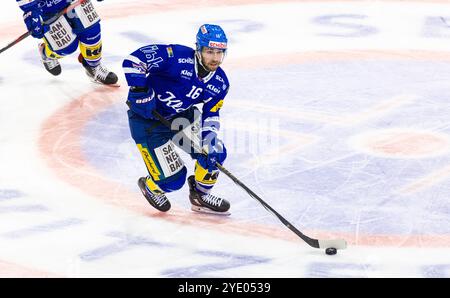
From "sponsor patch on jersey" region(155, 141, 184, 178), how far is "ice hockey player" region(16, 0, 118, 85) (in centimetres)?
284

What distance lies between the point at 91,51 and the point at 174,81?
2.99 m

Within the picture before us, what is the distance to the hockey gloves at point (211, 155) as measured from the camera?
7.00 m

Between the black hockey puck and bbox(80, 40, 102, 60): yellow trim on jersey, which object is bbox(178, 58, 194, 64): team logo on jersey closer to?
the black hockey puck

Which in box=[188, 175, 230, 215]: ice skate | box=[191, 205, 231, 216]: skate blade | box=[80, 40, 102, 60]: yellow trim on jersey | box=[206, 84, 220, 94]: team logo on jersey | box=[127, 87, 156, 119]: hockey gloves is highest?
box=[127, 87, 156, 119]: hockey gloves

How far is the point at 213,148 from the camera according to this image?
7.03 m

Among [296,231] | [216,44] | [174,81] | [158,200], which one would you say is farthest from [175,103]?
[296,231]

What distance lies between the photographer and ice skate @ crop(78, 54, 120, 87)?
32.7 ft

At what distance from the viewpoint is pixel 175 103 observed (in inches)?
277

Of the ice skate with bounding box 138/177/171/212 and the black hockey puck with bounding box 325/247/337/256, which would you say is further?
the ice skate with bounding box 138/177/171/212

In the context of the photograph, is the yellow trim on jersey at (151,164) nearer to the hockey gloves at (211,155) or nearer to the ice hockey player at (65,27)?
the hockey gloves at (211,155)

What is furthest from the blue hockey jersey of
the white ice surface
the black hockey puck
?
the black hockey puck

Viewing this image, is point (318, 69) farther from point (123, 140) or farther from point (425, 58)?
point (123, 140)

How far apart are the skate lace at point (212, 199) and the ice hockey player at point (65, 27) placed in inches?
116

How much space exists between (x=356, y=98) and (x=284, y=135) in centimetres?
118
